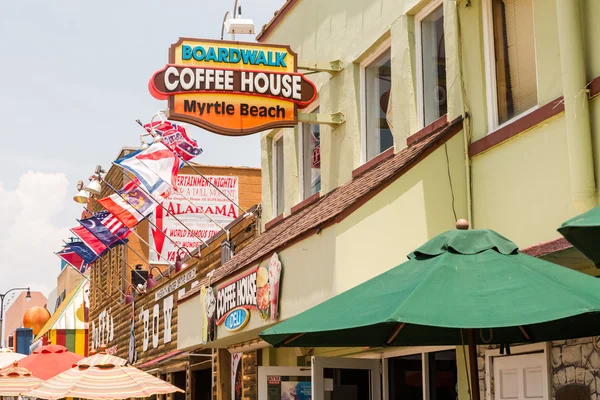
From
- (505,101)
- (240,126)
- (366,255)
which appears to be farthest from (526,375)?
(240,126)

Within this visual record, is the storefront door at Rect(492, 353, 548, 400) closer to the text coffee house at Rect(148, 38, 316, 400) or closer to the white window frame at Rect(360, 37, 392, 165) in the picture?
the text coffee house at Rect(148, 38, 316, 400)

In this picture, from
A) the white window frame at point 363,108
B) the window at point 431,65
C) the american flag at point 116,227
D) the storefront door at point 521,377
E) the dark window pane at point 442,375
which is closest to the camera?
the storefront door at point 521,377

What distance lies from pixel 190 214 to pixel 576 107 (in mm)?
21748

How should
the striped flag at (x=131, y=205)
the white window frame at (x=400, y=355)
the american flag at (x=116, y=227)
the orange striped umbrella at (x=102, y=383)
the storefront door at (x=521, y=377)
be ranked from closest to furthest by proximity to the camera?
1. the storefront door at (x=521, y=377)
2. the white window frame at (x=400, y=355)
3. the orange striped umbrella at (x=102, y=383)
4. the striped flag at (x=131, y=205)
5. the american flag at (x=116, y=227)

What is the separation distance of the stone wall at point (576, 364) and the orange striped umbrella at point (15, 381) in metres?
10.6

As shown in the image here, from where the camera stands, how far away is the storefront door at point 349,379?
1138 centimetres

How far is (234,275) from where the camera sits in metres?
12.7

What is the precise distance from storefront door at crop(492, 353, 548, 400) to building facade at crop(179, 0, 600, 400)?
0.5 inches

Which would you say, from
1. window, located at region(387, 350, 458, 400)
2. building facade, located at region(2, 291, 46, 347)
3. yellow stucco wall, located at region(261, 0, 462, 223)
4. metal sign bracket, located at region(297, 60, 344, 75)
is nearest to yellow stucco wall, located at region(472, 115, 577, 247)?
yellow stucco wall, located at region(261, 0, 462, 223)

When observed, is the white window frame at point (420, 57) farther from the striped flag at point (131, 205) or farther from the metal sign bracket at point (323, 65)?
the striped flag at point (131, 205)

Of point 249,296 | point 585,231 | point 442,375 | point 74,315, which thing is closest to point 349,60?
point 249,296

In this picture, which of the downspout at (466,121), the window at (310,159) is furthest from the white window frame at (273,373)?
the downspout at (466,121)

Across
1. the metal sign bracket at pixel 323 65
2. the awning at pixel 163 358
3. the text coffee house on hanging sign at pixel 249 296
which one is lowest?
the awning at pixel 163 358

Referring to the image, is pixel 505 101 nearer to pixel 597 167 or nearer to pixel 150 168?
pixel 597 167
